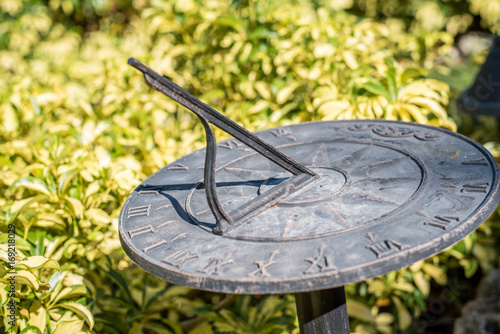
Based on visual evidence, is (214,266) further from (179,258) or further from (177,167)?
(177,167)

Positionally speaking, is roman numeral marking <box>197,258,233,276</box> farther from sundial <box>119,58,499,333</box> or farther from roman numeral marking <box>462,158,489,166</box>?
roman numeral marking <box>462,158,489,166</box>

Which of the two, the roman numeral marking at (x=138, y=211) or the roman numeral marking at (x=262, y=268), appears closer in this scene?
the roman numeral marking at (x=262, y=268)

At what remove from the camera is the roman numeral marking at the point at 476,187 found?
56.6 inches

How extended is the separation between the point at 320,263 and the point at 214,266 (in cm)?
28

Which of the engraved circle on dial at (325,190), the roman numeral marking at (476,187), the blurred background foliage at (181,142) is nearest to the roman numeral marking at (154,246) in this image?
the engraved circle on dial at (325,190)

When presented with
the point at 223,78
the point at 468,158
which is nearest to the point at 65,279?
the point at 468,158

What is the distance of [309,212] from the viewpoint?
1502mm

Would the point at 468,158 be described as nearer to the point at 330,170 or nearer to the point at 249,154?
the point at 330,170

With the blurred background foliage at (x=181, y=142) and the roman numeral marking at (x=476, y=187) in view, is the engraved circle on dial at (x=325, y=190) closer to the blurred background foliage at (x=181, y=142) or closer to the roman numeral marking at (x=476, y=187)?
the roman numeral marking at (x=476, y=187)

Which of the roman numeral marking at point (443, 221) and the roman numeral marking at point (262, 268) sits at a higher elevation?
the roman numeral marking at point (443, 221)

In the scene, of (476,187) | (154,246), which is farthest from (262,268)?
(476,187)

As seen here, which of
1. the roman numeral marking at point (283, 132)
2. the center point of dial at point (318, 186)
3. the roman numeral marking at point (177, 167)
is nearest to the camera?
the center point of dial at point (318, 186)

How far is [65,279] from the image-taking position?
75.9 inches

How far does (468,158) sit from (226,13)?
6.71ft
